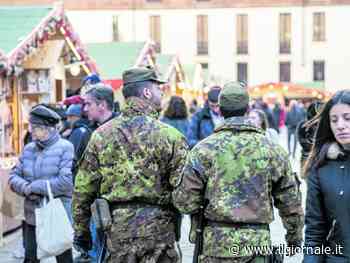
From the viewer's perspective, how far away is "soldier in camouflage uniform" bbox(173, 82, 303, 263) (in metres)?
4.33

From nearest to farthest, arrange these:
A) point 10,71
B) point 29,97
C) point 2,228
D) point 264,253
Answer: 1. point 264,253
2. point 2,228
3. point 10,71
4. point 29,97

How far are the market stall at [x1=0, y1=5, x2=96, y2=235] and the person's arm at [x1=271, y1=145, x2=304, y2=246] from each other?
18.5 feet

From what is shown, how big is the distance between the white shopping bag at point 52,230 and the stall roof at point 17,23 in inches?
185

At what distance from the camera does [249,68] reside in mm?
57438

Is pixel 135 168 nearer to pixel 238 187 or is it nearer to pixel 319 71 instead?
pixel 238 187

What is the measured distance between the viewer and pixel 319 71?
5703cm

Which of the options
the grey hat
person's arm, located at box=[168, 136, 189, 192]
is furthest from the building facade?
person's arm, located at box=[168, 136, 189, 192]

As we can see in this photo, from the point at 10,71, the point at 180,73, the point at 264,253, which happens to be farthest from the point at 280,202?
the point at 180,73

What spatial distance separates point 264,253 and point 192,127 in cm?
541

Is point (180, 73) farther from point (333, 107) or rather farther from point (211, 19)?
point (211, 19)

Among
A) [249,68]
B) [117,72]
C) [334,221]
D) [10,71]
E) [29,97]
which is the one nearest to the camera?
[334,221]

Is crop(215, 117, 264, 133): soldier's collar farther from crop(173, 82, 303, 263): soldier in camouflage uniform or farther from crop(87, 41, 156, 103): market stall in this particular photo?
crop(87, 41, 156, 103): market stall

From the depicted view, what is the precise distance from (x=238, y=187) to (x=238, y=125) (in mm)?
373

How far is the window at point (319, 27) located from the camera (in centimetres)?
5678
